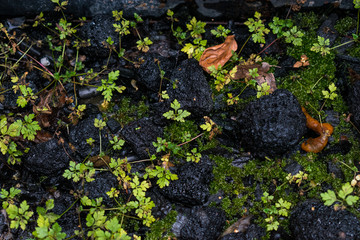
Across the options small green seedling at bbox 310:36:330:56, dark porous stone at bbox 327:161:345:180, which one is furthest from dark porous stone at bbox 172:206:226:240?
small green seedling at bbox 310:36:330:56

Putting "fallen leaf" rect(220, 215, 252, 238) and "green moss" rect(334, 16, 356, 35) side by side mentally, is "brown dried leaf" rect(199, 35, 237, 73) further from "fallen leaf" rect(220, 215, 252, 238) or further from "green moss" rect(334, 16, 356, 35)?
"fallen leaf" rect(220, 215, 252, 238)

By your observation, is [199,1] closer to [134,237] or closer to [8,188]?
[134,237]

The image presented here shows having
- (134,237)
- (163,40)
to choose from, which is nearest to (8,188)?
(134,237)

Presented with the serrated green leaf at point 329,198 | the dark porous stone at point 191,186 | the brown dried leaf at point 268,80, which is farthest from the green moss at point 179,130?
the serrated green leaf at point 329,198

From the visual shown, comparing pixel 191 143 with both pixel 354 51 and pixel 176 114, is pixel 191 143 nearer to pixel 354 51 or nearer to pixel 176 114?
pixel 176 114

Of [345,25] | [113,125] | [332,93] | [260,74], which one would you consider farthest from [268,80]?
[113,125]

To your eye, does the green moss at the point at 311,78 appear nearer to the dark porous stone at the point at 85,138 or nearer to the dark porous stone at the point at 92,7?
the dark porous stone at the point at 92,7
